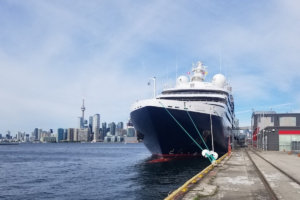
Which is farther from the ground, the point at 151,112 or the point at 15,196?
the point at 151,112

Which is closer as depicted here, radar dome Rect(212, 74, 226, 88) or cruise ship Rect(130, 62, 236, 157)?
cruise ship Rect(130, 62, 236, 157)

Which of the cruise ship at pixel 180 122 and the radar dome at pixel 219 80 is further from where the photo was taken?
the radar dome at pixel 219 80

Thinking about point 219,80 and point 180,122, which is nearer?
point 180,122

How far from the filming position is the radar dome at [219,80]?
5409 cm

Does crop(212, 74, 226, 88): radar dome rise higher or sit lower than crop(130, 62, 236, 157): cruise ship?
higher

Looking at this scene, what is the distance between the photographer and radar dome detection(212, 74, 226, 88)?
54.1 metres

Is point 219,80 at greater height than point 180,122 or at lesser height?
greater

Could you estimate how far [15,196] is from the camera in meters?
19.1

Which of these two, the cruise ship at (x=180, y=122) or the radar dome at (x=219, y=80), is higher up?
the radar dome at (x=219, y=80)

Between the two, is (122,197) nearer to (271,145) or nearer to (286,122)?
(271,145)

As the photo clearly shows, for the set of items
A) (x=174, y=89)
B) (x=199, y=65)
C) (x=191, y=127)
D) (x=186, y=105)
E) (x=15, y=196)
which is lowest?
(x=15, y=196)

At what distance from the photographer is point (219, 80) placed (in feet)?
178

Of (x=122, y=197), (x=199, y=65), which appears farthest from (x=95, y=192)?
(x=199, y=65)

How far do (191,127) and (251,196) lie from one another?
852 inches
